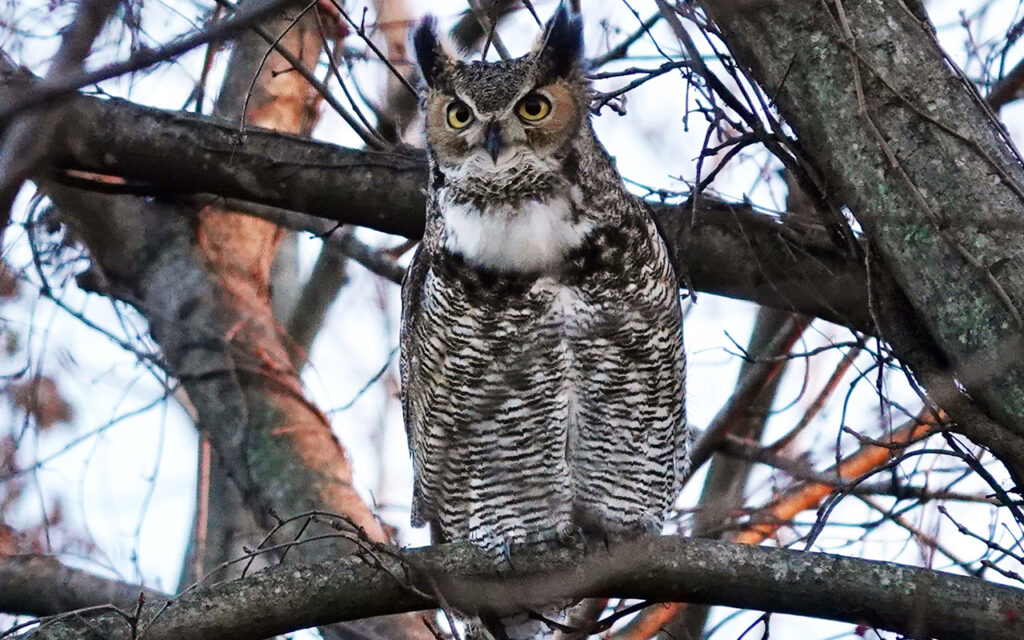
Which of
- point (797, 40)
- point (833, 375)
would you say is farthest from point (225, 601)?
point (833, 375)

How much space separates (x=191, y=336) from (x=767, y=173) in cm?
218

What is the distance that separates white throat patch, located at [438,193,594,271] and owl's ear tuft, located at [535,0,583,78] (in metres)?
0.41

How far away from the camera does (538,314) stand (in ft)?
10.7

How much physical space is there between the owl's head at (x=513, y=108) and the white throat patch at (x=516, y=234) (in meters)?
0.10

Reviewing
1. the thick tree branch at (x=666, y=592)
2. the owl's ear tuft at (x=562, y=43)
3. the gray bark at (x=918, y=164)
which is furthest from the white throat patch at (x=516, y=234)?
the thick tree branch at (x=666, y=592)

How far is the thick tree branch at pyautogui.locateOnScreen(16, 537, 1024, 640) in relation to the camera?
262cm

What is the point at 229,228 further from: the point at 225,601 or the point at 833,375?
the point at 225,601

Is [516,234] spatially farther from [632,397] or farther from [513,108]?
[632,397]

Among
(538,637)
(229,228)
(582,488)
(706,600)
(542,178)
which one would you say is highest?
(229,228)

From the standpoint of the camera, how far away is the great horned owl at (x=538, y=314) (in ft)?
10.8

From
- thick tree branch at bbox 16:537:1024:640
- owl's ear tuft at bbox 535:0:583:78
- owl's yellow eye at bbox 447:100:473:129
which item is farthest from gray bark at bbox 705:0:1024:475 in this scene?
owl's yellow eye at bbox 447:100:473:129

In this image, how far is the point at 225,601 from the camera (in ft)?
8.71

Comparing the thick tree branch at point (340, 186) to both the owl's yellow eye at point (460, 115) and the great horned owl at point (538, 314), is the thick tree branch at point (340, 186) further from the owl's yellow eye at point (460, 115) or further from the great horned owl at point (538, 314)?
the owl's yellow eye at point (460, 115)

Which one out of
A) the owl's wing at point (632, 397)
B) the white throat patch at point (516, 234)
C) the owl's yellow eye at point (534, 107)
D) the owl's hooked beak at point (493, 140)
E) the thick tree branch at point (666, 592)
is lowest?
the thick tree branch at point (666, 592)
